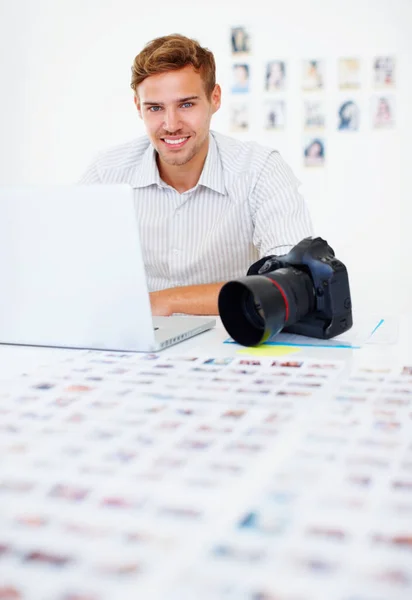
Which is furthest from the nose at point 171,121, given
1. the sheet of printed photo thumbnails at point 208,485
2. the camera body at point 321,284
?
the sheet of printed photo thumbnails at point 208,485

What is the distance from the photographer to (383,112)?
10.8 feet

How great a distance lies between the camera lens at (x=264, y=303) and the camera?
3.55 ft

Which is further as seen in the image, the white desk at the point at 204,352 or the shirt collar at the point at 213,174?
the shirt collar at the point at 213,174

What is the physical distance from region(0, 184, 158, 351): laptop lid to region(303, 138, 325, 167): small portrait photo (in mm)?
2400

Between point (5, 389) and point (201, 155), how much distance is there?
1092 mm

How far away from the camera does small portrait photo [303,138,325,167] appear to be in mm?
3359

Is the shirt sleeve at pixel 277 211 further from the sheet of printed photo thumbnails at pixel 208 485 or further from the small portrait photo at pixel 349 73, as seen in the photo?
the small portrait photo at pixel 349 73

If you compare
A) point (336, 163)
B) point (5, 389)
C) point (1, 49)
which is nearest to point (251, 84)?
point (336, 163)

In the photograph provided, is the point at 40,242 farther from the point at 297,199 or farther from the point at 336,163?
the point at 336,163

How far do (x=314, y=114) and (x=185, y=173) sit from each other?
5.36 feet

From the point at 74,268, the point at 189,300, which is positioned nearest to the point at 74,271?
the point at 74,268

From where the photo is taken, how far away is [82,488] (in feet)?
2.10

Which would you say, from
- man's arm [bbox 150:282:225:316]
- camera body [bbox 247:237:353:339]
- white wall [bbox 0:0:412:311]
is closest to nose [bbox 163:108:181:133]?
man's arm [bbox 150:282:225:316]

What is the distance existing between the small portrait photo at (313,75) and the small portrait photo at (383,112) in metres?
0.26
